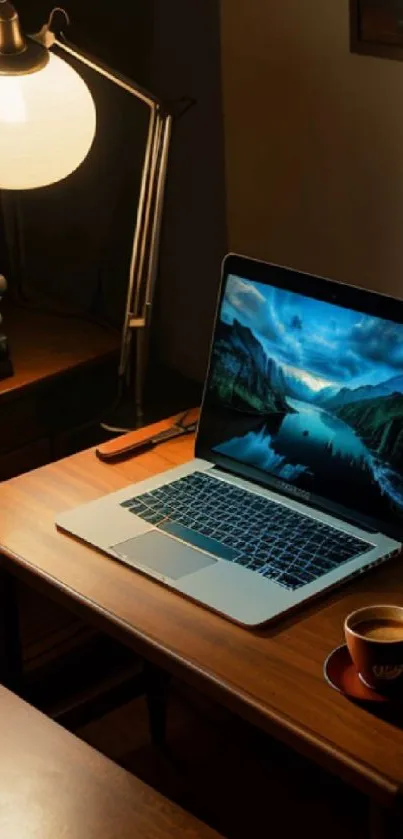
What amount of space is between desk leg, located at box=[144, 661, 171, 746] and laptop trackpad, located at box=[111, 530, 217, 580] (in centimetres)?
55

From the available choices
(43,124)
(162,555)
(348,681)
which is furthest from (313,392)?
(43,124)

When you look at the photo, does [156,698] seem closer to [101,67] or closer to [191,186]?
[191,186]

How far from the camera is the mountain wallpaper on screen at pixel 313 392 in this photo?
1.60m

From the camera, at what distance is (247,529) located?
1646 millimetres

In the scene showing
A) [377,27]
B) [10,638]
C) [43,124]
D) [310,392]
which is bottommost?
[10,638]

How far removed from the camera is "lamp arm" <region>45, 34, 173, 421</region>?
1.89m

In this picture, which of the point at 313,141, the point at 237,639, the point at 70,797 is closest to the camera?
the point at 70,797

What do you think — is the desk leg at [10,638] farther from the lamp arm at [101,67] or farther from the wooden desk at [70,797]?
the lamp arm at [101,67]

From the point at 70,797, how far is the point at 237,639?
26 cm

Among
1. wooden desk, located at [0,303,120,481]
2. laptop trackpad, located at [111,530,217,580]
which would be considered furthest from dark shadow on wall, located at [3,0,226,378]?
laptop trackpad, located at [111,530,217,580]

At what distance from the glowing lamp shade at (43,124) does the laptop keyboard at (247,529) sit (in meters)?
0.49

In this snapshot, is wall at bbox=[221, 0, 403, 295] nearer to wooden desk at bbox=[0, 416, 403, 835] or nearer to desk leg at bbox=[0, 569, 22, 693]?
wooden desk at bbox=[0, 416, 403, 835]

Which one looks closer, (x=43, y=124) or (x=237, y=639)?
(x=237, y=639)

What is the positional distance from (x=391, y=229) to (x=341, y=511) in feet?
1.63
